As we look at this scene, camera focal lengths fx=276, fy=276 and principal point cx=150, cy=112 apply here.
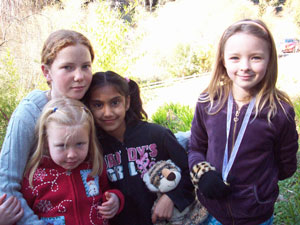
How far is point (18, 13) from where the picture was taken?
6297mm

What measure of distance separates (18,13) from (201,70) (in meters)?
8.42

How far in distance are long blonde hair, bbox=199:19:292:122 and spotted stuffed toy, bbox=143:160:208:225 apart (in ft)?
1.59

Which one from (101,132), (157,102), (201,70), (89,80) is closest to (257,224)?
(101,132)

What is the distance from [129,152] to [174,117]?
3557 mm

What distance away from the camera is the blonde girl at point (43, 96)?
162 centimetres

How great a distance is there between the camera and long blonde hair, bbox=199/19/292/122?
161 cm

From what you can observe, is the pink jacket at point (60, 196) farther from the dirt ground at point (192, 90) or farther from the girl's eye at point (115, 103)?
the dirt ground at point (192, 90)

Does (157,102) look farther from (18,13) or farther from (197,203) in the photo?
(197,203)

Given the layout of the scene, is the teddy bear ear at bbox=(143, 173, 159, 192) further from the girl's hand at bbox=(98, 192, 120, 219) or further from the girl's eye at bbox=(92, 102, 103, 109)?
the girl's eye at bbox=(92, 102, 103, 109)

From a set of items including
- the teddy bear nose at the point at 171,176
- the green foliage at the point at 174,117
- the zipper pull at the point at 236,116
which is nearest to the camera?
the zipper pull at the point at 236,116

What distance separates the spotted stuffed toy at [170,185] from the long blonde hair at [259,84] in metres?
0.48

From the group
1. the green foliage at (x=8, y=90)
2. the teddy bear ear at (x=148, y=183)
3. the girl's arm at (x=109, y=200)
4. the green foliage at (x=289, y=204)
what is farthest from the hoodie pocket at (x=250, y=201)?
the green foliage at (x=8, y=90)

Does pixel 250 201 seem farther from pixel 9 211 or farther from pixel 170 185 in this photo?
pixel 9 211

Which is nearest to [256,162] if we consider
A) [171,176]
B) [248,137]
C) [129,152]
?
[248,137]
